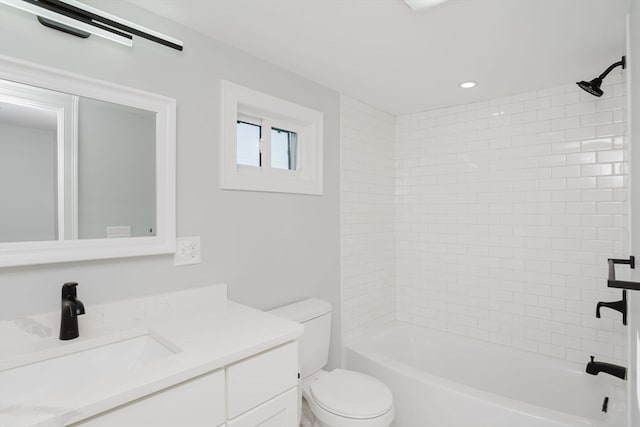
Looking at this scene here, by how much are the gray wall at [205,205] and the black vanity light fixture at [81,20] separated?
0.07m

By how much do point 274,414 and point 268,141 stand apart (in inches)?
58.4

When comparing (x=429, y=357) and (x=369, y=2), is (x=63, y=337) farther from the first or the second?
(x=429, y=357)

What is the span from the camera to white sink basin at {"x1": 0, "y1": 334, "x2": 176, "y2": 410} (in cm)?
100

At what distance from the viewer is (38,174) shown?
3.92ft

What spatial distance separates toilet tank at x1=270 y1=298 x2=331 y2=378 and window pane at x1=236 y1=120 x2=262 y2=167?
922mm

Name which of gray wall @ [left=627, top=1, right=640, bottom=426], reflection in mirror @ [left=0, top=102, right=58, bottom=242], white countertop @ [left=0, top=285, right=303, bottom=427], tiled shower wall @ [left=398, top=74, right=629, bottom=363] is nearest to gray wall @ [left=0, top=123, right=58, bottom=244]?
reflection in mirror @ [left=0, top=102, right=58, bottom=242]

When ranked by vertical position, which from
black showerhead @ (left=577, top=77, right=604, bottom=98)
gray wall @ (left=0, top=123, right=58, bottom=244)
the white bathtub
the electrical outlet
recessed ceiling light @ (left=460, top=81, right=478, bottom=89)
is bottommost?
the white bathtub

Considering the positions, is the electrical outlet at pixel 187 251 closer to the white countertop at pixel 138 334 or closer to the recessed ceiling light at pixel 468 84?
the white countertop at pixel 138 334

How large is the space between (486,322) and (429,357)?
1.76ft

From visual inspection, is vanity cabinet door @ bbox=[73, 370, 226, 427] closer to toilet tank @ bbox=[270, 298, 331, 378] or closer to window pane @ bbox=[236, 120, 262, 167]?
toilet tank @ bbox=[270, 298, 331, 378]

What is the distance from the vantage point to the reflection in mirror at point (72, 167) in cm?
115

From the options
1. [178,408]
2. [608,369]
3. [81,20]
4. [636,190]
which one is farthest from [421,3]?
[608,369]

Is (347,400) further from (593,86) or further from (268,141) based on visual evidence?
(593,86)

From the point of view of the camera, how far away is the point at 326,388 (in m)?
1.81
